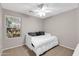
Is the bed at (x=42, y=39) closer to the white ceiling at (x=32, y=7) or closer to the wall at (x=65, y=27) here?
the wall at (x=65, y=27)

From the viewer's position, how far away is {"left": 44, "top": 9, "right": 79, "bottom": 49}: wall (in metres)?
0.90

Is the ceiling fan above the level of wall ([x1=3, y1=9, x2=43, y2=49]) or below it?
above

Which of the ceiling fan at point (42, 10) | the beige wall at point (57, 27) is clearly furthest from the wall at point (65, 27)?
the ceiling fan at point (42, 10)

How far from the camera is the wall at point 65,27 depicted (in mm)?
896

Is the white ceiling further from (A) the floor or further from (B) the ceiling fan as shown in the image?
(A) the floor

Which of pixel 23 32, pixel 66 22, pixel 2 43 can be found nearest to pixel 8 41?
pixel 2 43

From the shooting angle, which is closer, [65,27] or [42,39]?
[65,27]

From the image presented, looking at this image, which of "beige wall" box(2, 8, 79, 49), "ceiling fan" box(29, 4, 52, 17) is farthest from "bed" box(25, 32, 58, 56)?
"ceiling fan" box(29, 4, 52, 17)

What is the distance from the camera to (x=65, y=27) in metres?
0.95

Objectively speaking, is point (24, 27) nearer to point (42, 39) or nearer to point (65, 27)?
point (42, 39)

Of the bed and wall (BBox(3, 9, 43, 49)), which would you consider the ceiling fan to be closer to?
wall (BBox(3, 9, 43, 49))

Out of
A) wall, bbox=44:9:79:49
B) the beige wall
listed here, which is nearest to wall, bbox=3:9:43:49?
the beige wall

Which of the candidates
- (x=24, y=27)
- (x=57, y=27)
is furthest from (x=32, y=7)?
(x=57, y=27)

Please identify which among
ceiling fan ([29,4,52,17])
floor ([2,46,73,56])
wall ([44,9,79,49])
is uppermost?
ceiling fan ([29,4,52,17])
